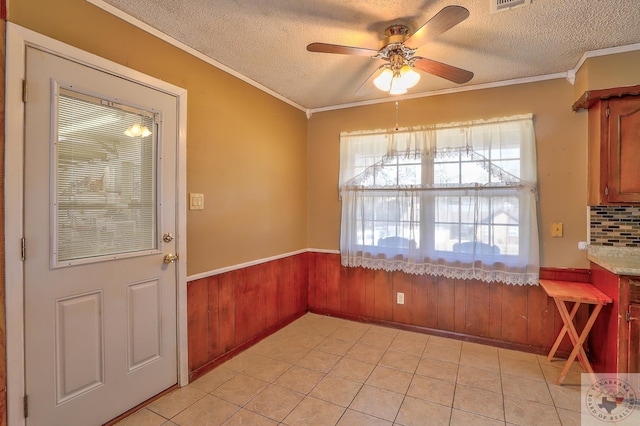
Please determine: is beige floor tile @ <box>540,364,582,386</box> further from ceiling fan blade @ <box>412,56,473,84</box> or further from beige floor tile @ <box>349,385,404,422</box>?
ceiling fan blade @ <box>412,56,473,84</box>

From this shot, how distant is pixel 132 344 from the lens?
6.21 feet

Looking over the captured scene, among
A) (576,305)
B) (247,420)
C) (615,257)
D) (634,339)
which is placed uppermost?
(615,257)

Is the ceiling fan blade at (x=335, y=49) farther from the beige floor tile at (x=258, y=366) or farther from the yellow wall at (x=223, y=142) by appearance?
the beige floor tile at (x=258, y=366)

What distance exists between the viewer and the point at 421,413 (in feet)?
6.25

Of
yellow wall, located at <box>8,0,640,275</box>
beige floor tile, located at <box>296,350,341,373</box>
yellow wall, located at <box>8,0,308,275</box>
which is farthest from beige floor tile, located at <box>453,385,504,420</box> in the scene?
yellow wall, located at <box>8,0,308,275</box>

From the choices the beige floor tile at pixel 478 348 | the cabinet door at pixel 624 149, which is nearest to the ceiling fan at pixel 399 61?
the cabinet door at pixel 624 149

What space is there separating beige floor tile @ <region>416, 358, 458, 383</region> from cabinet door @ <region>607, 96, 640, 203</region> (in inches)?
66.8

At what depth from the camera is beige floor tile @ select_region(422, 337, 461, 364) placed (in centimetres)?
257

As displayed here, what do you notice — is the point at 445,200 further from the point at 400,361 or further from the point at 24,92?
the point at 24,92

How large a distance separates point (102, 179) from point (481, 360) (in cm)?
303

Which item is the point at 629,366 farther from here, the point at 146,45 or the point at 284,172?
the point at 146,45

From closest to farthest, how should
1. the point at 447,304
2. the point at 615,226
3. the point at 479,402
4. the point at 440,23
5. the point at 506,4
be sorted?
the point at 440,23 < the point at 506,4 < the point at 479,402 < the point at 615,226 < the point at 447,304

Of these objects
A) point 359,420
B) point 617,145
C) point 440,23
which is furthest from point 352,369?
point 617,145

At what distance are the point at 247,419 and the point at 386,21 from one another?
2.56 meters
